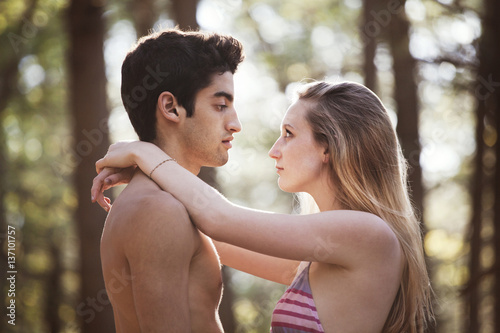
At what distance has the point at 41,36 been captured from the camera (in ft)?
42.0

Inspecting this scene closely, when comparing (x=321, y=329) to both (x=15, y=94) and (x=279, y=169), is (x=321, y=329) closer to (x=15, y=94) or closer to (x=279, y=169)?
(x=279, y=169)

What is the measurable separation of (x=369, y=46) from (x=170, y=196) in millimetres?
8119

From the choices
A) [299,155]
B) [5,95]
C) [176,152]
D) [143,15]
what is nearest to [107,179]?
[176,152]

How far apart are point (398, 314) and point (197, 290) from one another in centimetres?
127

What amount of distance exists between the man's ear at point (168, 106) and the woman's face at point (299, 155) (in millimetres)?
647

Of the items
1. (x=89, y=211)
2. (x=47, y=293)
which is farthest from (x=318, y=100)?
(x=47, y=293)

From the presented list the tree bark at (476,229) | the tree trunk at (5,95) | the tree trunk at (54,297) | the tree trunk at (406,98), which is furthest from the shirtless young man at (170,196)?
the tree trunk at (54,297)

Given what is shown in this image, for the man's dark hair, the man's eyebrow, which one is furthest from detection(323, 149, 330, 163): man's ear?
the man's dark hair

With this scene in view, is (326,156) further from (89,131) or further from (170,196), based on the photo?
(89,131)

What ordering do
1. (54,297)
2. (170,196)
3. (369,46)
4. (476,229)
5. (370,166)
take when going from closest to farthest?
1. (170,196)
2. (370,166)
3. (476,229)
4. (369,46)
5. (54,297)

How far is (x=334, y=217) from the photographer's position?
275 centimetres

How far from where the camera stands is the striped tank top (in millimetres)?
2846

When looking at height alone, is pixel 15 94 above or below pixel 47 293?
above

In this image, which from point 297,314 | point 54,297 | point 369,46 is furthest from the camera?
point 54,297
